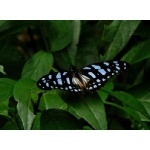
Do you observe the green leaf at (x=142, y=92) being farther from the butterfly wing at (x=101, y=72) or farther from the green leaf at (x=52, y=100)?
the green leaf at (x=52, y=100)

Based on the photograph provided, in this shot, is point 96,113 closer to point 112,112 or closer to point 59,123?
point 59,123

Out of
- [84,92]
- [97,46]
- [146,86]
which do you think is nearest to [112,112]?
[146,86]

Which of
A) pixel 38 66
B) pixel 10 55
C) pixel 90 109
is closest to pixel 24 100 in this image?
pixel 90 109

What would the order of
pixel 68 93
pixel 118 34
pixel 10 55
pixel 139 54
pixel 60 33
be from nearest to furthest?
pixel 68 93 < pixel 139 54 < pixel 118 34 < pixel 60 33 < pixel 10 55

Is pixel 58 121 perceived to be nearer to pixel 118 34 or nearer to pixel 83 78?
pixel 83 78

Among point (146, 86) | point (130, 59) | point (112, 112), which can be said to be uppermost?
point (130, 59)

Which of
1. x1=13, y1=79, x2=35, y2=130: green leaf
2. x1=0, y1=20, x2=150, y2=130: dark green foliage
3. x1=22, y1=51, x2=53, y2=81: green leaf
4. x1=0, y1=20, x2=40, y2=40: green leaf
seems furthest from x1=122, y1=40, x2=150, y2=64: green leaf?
x1=0, y1=20, x2=40, y2=40: green leaf

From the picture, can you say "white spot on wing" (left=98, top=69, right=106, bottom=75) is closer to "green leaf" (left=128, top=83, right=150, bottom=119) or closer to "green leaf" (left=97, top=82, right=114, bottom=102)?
"green leaf" (left=97, top=82, right=114, bottom=102)
